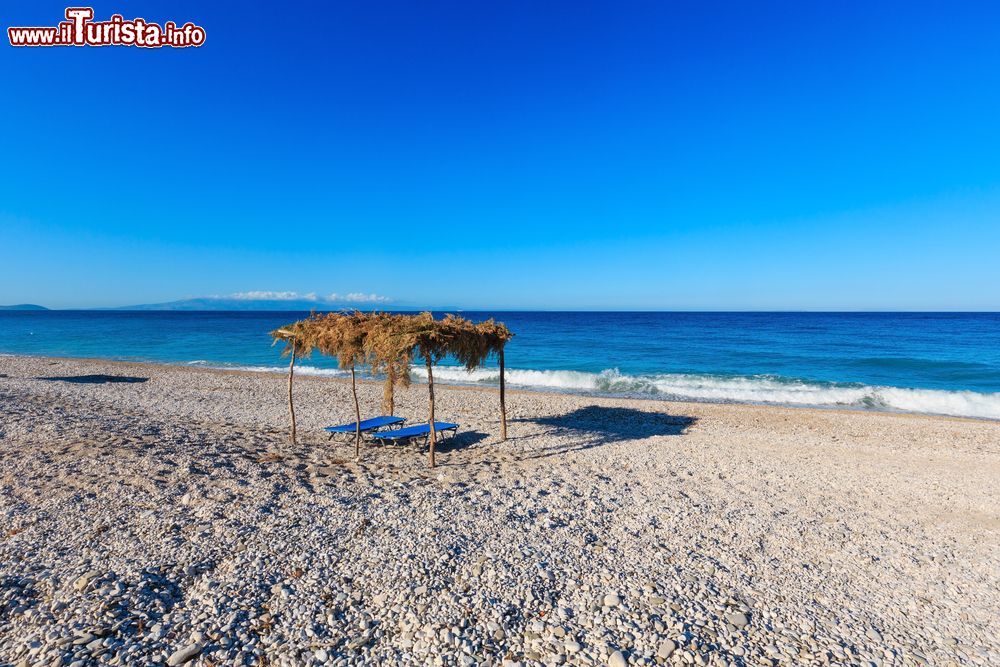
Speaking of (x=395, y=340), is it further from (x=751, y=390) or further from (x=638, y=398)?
(x=751, y=390)

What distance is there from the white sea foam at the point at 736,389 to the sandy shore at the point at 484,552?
8.82 m

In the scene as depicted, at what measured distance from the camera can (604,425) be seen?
12.5m

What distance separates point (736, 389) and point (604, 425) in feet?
37.0

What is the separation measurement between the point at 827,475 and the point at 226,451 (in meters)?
10.7

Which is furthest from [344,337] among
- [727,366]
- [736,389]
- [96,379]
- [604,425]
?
[727,366]

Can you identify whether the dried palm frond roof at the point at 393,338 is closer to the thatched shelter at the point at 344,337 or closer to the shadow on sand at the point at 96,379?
the thatched shelter at the point at 344,337

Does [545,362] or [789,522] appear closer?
[789,522]

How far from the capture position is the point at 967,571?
530cm

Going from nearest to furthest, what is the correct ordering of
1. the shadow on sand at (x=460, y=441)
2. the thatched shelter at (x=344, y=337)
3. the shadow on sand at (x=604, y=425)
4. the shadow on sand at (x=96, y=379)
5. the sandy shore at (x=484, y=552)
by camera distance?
the sandy shore at (x=484, y=552) → the thatched shelter at (x=344, y=337) → the shadow on sand at (x=460, y=441) → the shadow on sand at (x=604, y=425) → the shadow on sand at (x=96, y=379)

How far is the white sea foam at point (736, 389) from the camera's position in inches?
695

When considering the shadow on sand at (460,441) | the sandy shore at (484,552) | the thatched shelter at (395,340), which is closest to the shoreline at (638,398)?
the sandy shore at (484,552)

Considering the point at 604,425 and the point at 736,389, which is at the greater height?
the point at 604,425

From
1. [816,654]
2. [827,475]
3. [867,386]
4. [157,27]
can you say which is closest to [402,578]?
[816,654]

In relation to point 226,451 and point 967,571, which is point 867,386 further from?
point 226,451
